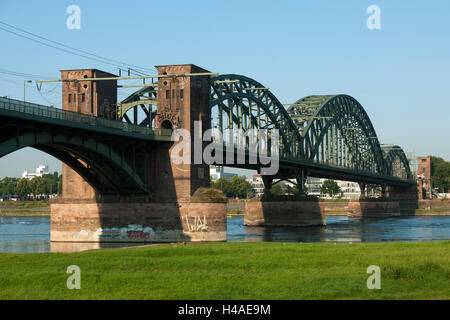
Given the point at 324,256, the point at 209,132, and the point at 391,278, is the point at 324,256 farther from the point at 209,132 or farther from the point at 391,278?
the point at 209,132

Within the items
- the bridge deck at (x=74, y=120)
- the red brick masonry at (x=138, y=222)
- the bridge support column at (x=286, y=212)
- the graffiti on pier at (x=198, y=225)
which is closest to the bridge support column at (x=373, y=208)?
the bridge support column at (x=286, y=212)

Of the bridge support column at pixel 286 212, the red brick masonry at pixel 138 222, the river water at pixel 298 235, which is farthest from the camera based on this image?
the bridge support column at pixel 286 212

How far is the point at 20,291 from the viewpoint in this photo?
2553cm

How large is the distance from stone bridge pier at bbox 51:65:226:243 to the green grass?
3310 centimetres

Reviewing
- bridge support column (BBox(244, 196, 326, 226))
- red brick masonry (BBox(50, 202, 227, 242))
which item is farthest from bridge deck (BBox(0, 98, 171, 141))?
bridge support column (BBox(244, 196, 326, 226))

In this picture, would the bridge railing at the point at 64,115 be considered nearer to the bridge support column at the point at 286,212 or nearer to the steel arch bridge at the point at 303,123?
the steel arch bridge at the point at 303,123

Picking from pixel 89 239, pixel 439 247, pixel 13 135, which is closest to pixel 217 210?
pixel 89 239

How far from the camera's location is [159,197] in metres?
72.8

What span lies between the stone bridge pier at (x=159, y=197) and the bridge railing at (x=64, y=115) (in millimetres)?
1885

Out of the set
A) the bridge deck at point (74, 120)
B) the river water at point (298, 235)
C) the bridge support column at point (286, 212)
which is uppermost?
the bridge deck at point (74, 120)

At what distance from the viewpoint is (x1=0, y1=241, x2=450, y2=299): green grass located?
2483cm

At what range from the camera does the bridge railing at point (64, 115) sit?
5300 cm

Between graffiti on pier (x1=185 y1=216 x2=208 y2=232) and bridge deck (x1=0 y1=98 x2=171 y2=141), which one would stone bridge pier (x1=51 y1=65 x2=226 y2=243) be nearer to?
graffiti on pier (x1=185 y1=216 x2=208 y2=232)

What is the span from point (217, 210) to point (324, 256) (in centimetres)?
3617
